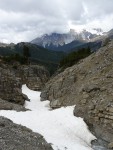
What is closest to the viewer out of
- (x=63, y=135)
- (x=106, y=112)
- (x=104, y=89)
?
(x=63, y=135)

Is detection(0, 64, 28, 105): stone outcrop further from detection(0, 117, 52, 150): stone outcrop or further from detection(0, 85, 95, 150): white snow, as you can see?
detection(0, 117, 52, 150): stone outcrop

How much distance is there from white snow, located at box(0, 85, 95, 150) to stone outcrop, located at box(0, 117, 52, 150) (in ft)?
6.14

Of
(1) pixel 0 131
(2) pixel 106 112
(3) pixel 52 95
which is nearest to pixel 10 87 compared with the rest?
(3) pixel 52 95

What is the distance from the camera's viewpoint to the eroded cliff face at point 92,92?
113 ft

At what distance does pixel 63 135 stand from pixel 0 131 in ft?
28.4

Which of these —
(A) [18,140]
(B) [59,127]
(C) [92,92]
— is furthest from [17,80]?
(A) [18,140]

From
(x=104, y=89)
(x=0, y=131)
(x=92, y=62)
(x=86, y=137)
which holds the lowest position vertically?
(x=86, y=137)

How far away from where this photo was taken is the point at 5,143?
2353 cm

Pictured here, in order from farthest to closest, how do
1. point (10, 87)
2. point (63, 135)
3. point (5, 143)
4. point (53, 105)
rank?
point (10, 87), point (53, 105), point (63, 135), point (5, 143)

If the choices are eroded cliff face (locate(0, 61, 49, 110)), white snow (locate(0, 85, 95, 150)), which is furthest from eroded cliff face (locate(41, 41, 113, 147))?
eroded cliff face (locate(0, 61, 49, 110))

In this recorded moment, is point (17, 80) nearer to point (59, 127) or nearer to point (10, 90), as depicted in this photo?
point (10, 90)

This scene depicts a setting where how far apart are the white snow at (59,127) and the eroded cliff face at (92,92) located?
52.6 inches

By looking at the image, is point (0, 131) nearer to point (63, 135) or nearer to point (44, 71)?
point (63, 135)

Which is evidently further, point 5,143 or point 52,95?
point 52,95
